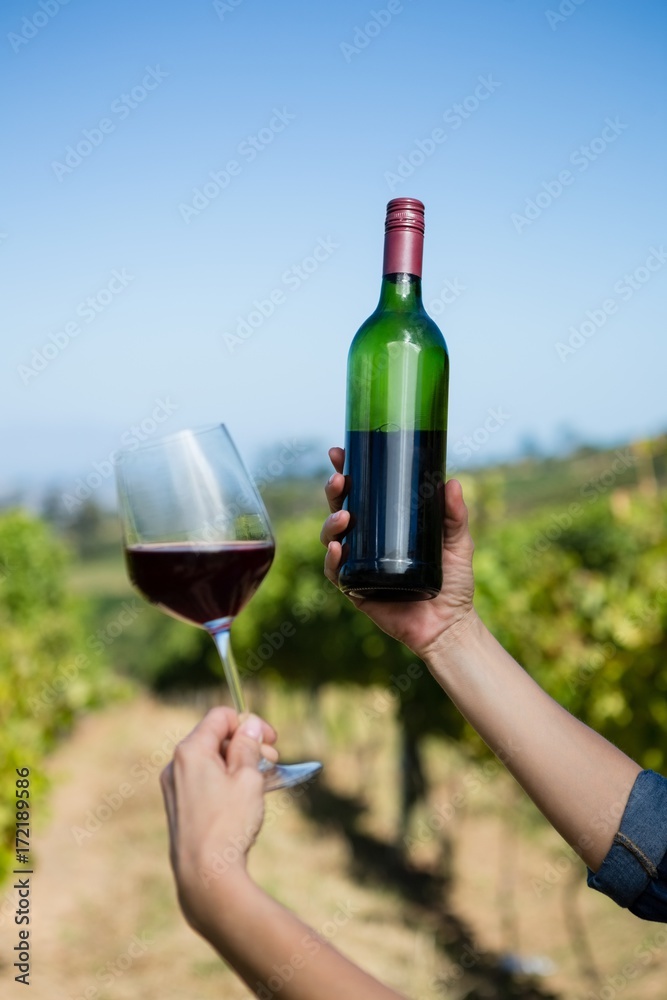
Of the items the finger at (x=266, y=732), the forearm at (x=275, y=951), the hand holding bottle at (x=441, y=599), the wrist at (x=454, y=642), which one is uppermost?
the hand holding bottle at (x=441, y=599)

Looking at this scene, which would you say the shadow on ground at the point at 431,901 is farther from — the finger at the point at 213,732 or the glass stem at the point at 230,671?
the finger at the point at 213,732

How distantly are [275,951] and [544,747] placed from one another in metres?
0.66

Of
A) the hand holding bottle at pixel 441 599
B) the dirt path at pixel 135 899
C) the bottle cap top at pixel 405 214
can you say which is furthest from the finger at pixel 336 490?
the dirt path at pixel 135 899

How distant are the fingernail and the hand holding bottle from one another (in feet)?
1.38

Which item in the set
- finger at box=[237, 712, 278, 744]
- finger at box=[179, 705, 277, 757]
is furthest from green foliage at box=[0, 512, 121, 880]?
finger at box=[179, 705, 277, 757]

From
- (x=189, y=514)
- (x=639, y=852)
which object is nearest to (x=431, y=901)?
(x=639, y=852)

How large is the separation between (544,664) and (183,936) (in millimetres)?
3533

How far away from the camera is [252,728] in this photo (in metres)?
1.18

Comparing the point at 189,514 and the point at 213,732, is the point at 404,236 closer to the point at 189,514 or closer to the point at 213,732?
the point at 189,514

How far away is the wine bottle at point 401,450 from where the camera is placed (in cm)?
157

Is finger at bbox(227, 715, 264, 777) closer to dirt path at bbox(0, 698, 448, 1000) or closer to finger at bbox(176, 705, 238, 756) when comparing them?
finger at bbox(176, 705, 238, 756)

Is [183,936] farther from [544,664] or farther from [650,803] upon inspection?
[650,803]

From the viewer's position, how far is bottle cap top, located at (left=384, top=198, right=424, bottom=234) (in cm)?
150

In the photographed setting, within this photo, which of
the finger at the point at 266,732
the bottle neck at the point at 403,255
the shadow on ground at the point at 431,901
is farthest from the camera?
the shadow on ground at the point at 431,901
